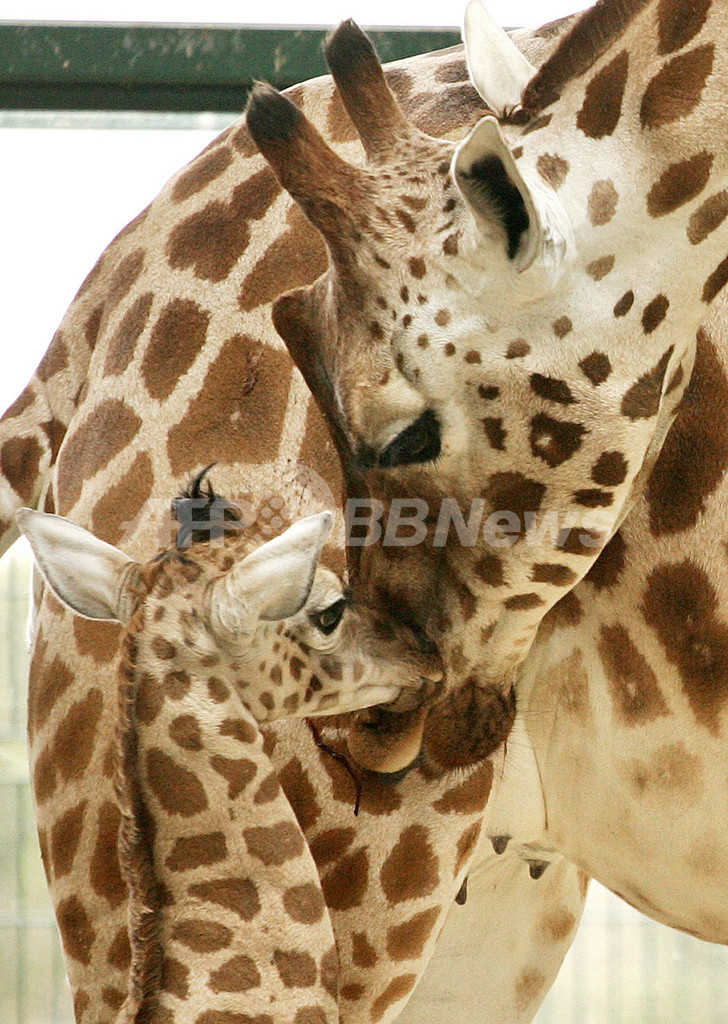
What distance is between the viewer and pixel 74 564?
6.45 ft

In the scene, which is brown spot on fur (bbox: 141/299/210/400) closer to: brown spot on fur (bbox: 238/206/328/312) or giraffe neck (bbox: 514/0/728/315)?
brown spot on fur (bbox: 238/206/328/312)

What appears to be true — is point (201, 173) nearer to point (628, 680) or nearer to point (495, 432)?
point (495, 432)

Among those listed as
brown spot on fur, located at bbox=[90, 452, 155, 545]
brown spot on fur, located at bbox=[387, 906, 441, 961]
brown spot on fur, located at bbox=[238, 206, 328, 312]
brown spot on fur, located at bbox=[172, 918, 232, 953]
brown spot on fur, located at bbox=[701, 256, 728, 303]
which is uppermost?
brown spot on fur, located at bbox=[238, 206, 328, 312]

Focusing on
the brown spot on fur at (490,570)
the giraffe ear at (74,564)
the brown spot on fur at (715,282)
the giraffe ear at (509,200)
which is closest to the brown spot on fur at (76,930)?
the giraffe ear at (74,564)

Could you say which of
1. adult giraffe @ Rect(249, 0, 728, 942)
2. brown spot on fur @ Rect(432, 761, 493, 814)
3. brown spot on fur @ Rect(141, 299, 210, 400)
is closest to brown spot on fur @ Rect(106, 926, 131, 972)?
brown spot on fur @ Rect(432, 761, 493, 814)

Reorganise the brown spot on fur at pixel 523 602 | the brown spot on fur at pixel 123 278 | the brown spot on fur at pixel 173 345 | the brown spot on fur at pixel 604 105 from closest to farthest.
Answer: the brown spot on fur at pixel 604 105
the brown spot on fur at pixel 523 602
the brown spot on fur at pixel 173 345
the brown spot on fur at pixel 123 278

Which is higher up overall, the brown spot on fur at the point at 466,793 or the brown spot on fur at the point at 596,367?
the brown spot on fur at the point at 596,367

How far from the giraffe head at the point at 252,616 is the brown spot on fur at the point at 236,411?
0.99 feet

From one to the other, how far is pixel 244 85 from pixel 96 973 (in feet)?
7.50

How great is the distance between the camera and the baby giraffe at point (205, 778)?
6.36 feet

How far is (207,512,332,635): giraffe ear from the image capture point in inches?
74.3

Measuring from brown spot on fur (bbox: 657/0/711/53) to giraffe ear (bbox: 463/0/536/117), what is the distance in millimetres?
246

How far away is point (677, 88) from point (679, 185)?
126mm

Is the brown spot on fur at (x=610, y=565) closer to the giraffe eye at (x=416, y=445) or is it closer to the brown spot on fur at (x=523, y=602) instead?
the brown spot on fur at (x=523, y=602)
